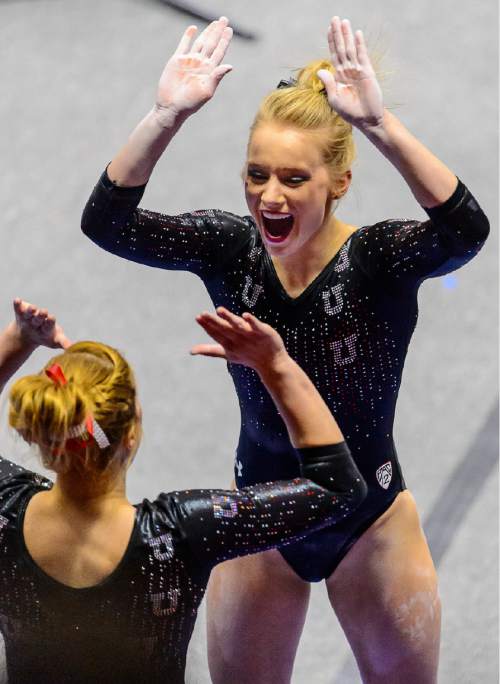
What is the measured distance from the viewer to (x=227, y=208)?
3781 mm

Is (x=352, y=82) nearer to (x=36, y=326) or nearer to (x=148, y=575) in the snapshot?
(x=36, y=326)

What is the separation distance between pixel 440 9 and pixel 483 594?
93.8 inches

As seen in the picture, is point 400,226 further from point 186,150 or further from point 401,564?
point 186,150

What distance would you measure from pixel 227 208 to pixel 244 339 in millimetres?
2171

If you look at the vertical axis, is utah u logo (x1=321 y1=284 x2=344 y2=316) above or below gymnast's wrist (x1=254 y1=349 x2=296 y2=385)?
below

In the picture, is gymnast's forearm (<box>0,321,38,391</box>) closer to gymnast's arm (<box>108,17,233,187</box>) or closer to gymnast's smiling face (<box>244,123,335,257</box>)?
gymnast's arm (<box>108,17,233,187</box>)

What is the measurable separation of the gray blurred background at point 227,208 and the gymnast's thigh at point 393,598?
2.11 ft

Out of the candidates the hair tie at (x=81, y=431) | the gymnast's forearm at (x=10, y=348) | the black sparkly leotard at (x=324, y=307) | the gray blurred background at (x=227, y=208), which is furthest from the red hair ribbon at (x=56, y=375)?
the gray blurred background at (x=227, y=208)

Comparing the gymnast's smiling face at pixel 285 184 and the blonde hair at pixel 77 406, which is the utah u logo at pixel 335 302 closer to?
the gymnast's smiling face at pixel 285 184

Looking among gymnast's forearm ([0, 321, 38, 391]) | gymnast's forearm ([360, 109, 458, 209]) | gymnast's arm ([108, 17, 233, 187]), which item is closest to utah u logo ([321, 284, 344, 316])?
gymnast's forearm ([360, 109, 458, 209])

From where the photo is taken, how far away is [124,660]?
65.6 inches

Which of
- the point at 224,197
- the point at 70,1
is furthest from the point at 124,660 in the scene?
the point at 70,1

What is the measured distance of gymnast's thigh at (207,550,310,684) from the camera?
2178 millimetres

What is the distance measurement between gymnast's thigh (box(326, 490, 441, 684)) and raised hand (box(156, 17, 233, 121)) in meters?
0.76
